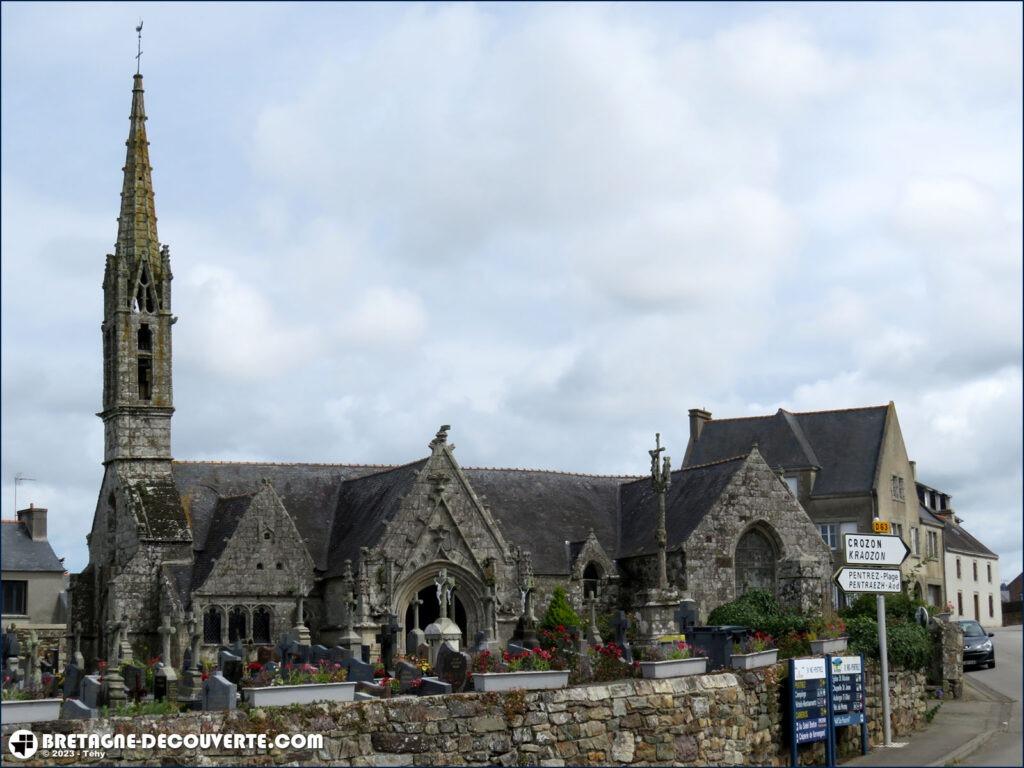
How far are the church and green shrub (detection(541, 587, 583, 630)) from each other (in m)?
0.29

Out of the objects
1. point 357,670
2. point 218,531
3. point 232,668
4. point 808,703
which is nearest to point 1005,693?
point 808,703

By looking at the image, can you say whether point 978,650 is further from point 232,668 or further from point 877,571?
point 232,668

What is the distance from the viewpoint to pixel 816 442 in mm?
51500

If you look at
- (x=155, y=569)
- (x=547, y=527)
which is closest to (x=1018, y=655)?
(x=547, y=527)

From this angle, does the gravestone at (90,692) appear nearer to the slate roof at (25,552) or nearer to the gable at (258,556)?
the gable at (258,556)

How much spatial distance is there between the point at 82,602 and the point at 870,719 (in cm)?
2183

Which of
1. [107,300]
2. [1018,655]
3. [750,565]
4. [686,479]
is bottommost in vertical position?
[1018,655]

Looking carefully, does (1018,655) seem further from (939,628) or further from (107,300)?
(107,300)

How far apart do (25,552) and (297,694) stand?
36152mm

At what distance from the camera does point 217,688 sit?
1644 cm

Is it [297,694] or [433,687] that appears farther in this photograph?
[433,687]

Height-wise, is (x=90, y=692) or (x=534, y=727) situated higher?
(x=90, y=692)

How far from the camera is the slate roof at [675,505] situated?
123 ft

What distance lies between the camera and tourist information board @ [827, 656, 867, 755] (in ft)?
71.0
